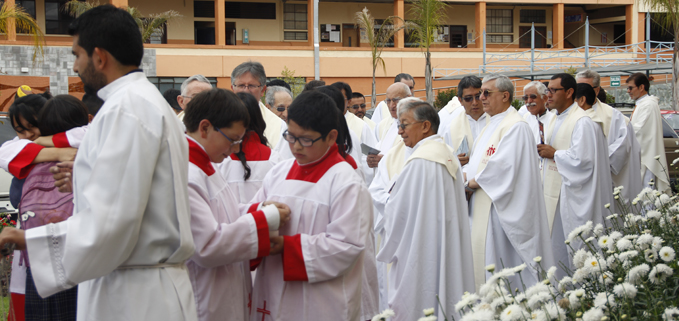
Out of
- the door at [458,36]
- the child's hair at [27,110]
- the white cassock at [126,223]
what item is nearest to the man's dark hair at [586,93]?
the child's hair at [27,110]

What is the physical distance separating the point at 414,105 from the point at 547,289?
231 centimetres

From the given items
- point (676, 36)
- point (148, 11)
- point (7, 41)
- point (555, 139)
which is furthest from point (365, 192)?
point (148, 11)

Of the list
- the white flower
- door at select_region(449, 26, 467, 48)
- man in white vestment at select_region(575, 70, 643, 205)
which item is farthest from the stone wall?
the white flower

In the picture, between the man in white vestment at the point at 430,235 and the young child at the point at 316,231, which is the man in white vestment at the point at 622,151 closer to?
the man in white vestment at the point at 430,235

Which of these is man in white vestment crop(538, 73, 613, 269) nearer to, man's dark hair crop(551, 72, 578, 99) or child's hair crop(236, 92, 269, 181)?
man's dark hair crop(551, 72, 578, 99)

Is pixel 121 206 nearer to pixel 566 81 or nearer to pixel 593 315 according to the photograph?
pixel 593 315

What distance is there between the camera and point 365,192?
279cm

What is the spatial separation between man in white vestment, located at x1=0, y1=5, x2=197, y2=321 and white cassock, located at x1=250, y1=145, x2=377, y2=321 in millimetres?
552

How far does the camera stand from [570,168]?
626 centimetres

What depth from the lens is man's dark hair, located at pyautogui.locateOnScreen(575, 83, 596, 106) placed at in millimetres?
7094

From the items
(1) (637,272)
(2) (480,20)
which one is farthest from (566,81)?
(2) (480,20)

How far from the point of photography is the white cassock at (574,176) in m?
6.20

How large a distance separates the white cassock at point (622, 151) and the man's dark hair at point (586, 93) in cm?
12

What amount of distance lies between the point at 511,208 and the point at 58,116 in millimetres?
3576
